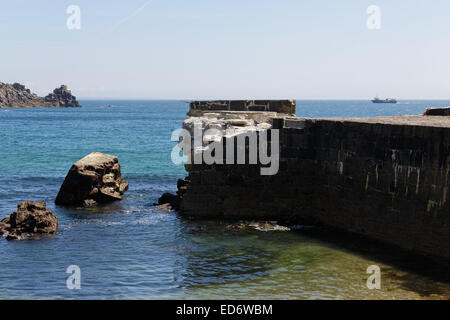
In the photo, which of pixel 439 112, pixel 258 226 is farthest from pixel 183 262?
pixel 439 112

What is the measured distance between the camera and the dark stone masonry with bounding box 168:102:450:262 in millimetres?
11016

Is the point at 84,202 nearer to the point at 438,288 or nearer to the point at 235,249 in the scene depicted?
the point at 235,249

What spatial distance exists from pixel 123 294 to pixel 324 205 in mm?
6197

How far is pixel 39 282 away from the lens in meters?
10.4

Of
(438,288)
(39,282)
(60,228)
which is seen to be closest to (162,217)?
(60,228)

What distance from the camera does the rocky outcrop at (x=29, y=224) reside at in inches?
528

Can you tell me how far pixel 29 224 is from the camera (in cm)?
1355

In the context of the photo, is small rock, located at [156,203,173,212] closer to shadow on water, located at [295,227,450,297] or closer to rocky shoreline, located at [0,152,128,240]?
rocky shoreline, located at [0,152,128,240]

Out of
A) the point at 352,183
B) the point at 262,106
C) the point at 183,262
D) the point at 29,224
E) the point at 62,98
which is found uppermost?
the point at 62,98

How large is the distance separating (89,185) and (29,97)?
147974 millimetres

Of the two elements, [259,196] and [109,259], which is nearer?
[109,259]

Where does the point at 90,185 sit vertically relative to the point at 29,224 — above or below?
above

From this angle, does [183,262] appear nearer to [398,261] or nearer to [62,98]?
[398,261]
